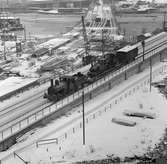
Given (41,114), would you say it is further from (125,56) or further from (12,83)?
(125,56)

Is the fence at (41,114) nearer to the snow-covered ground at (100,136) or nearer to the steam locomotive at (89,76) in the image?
the steam locomotive at (89,76)

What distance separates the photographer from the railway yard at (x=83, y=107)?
2419 centimetres

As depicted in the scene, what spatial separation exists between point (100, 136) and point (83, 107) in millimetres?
2029

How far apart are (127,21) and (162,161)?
216 ft

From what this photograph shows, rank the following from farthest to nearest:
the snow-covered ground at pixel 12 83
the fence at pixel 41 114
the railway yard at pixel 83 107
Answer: the snow-covered ground at pixel 12 83, the fence at pixel 41 114, the railway yard at pixel 83 107

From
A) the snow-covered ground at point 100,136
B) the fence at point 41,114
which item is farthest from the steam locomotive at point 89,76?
the snow-covered ground at point 100,136

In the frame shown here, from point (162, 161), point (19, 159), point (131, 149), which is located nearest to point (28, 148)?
point (19, 159)

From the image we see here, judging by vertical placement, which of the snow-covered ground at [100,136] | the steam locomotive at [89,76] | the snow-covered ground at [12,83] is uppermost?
the steam locomotive at [89,76]

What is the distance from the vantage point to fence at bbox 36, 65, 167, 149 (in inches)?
1001

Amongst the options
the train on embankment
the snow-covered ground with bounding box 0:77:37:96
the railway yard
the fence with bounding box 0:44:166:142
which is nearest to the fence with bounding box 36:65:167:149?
the railway yard

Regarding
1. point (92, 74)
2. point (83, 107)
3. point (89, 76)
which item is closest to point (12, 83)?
point (89, 76)

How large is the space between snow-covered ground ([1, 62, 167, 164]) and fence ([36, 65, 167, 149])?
7 centimetres

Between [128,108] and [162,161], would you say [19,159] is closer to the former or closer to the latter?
[162,161]

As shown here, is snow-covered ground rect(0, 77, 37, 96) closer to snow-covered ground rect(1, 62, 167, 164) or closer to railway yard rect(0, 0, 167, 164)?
railway yard rect(0, 0, 167, 164)
